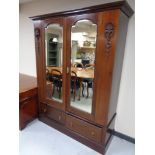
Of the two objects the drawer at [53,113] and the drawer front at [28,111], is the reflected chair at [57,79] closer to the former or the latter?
the drawer at [53,113]

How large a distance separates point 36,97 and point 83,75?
Answer: 3.85 ft

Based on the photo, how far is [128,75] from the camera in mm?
2094

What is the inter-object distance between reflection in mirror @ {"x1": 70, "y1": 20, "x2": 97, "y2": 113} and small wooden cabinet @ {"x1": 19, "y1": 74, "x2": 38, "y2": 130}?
32.5 inches

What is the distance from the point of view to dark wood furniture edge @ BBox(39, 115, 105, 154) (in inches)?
79.4

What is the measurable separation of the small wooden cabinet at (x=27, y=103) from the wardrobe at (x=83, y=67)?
14cm

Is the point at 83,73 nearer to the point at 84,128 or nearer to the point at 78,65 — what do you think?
the point at 78,65

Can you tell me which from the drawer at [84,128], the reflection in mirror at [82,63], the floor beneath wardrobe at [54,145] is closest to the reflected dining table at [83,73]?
the reflection in mirror at [82,63]

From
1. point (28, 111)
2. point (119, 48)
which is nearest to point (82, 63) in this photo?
point (119, 48)

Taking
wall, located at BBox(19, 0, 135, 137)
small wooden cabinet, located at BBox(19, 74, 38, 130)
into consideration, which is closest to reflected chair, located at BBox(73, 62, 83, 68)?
wall, located at BBox(19, 0, 135, 137)

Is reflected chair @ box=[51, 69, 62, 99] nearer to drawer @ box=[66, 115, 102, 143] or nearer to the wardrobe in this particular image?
the wardrobe

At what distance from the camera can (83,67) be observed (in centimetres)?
192

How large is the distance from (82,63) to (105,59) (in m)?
0.36
